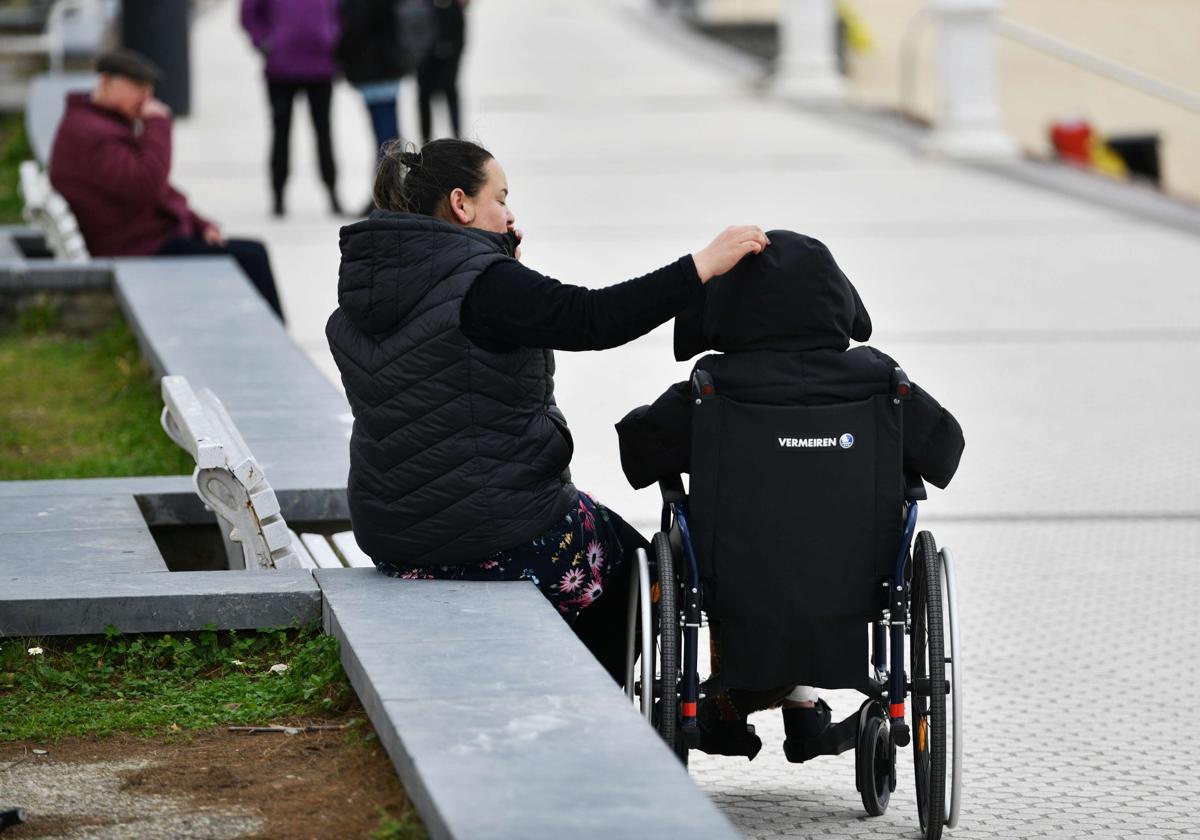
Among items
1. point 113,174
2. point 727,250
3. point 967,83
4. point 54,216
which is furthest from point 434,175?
point 967,83

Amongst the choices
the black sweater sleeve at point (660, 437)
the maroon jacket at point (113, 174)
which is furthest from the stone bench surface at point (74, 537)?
the maroon jacket at point (113, 174)

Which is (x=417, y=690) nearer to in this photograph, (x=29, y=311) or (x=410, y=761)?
(x=410, y=761)

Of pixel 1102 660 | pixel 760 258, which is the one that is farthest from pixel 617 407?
pixel 760 258

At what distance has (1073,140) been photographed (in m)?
21.1

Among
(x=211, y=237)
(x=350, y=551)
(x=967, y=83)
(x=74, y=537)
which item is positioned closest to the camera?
Result: (x=74, y=537)

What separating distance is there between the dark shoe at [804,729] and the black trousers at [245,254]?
4988 mm

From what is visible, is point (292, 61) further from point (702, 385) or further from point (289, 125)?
point (702, 385)

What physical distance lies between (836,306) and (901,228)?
9646 mm

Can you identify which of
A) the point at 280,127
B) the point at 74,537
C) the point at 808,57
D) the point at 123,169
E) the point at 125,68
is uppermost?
the point at 125,68

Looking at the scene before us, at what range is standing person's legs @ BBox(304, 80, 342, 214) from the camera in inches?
513

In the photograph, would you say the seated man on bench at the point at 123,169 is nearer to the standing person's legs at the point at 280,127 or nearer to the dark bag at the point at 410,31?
the standing person's legs at the point at 280,127

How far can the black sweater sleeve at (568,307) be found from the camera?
150 inches

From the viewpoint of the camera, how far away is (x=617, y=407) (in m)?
8.27

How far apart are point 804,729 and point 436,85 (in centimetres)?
1142
